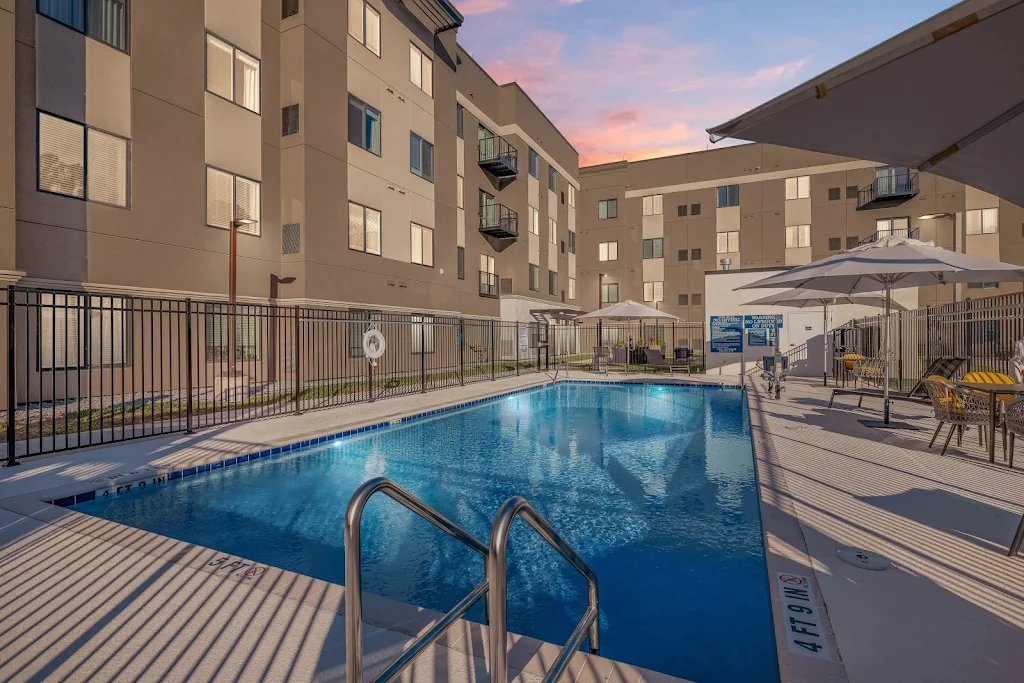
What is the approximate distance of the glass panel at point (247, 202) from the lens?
14.3 meters

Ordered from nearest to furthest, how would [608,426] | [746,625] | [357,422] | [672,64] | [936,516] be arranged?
[746,625], [936,516], [357,422], [608,426], [672,64]

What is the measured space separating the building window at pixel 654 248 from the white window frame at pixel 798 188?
789 centimetres

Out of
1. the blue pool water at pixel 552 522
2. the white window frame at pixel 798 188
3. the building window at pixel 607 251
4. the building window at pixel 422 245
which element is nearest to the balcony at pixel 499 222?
the building window at pixel 422 245

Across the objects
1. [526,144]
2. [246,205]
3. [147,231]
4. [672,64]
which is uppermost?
[526,144]

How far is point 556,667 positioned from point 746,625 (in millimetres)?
1941

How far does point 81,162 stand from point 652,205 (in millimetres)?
31214

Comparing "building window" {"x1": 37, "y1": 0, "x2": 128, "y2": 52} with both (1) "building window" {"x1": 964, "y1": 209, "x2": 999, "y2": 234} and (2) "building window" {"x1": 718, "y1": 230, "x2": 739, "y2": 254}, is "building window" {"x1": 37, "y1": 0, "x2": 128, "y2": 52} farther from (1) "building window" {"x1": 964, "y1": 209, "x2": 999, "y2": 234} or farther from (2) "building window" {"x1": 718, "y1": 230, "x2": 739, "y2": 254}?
(1) "building window" {"x1": 964, "y1": 209, "x2": 999, "y2": 234}

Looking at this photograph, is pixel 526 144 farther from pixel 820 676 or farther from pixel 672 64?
pixel 820 676

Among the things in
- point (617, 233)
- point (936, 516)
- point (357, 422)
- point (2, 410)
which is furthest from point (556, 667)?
point (617, 233)

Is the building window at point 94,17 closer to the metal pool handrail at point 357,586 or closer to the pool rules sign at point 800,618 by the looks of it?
the metal pool handrail at point 357,586

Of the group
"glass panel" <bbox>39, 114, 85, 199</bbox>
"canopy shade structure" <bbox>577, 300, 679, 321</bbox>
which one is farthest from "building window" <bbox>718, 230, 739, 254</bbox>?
"glass panel" <bbox>39, 114, 85, 199</bbox>

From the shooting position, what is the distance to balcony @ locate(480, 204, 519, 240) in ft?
83.9

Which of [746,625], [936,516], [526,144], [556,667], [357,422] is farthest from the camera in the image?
[526,144]

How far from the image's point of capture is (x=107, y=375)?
11.6 metres
